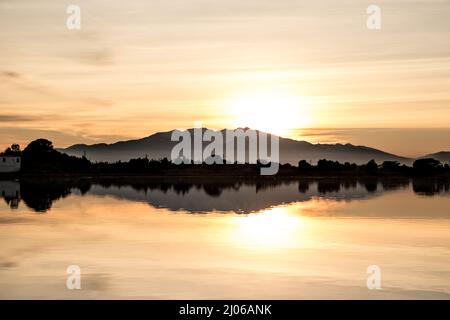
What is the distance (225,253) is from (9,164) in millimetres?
72814

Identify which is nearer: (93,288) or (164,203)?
(93,288)

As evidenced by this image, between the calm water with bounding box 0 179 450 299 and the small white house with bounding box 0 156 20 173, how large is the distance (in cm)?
5660

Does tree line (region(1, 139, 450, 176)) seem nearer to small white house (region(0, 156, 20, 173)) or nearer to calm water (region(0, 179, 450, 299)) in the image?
small white house (region(0, 156, 20, 173))

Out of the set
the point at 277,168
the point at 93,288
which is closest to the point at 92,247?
the point at 93,288

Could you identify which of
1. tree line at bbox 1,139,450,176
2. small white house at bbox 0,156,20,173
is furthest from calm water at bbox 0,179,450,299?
tree line at bbox 1,139,450,176

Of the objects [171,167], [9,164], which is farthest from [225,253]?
[171,167]

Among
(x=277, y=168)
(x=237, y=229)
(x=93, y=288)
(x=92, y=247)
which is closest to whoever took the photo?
(x=93, y=288)

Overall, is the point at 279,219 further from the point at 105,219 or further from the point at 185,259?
the point at 185,259

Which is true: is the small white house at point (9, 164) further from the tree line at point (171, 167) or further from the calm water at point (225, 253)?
the calm water at point (225, 253)

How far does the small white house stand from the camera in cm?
8519

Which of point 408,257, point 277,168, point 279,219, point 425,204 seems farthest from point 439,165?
point 408,257
